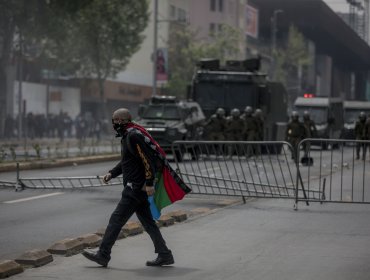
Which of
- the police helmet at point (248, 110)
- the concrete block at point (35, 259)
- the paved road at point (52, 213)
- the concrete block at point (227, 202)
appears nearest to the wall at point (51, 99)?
the police helmet at point (248, 110)

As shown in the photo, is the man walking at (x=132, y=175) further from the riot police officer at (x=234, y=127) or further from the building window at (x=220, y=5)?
the building window at (x=220, y=5)

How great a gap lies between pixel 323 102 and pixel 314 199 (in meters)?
35.5

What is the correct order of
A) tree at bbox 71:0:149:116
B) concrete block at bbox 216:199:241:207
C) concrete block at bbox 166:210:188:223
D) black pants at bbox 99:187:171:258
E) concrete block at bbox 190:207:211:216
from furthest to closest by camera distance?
tree at bbox 71:0:149:116
concrete block at bbox 216:199:241:207
concrete block at bbox 190:207:211:216
concrete block at bbox 166:210:188:223
black pants at bbox 99:187:171:258

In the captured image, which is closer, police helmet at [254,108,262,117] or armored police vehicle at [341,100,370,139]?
police helmet at [254,108,262,117]

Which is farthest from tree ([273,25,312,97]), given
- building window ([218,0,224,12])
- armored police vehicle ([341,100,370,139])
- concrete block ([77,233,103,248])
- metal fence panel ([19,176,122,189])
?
concrete block ([77,233,103,248])

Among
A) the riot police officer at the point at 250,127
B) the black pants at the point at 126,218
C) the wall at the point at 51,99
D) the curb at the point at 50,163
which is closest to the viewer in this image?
the black pants at the point at 126,218

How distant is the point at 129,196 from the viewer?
9.66 m

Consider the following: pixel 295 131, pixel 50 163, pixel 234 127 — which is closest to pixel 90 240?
pixel 50 163

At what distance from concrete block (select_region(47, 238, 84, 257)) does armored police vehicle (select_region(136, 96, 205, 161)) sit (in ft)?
61.5

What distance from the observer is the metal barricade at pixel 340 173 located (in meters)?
15.9

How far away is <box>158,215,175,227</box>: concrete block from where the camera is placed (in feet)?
42.9

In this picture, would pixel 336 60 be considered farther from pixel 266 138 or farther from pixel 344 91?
pixel 266 138

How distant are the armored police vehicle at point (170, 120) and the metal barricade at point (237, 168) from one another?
11.8 m

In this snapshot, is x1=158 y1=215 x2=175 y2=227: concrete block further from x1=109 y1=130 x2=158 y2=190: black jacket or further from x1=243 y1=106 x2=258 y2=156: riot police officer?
x1=243 y1=106 x2=258 y2=156: riot police officer
